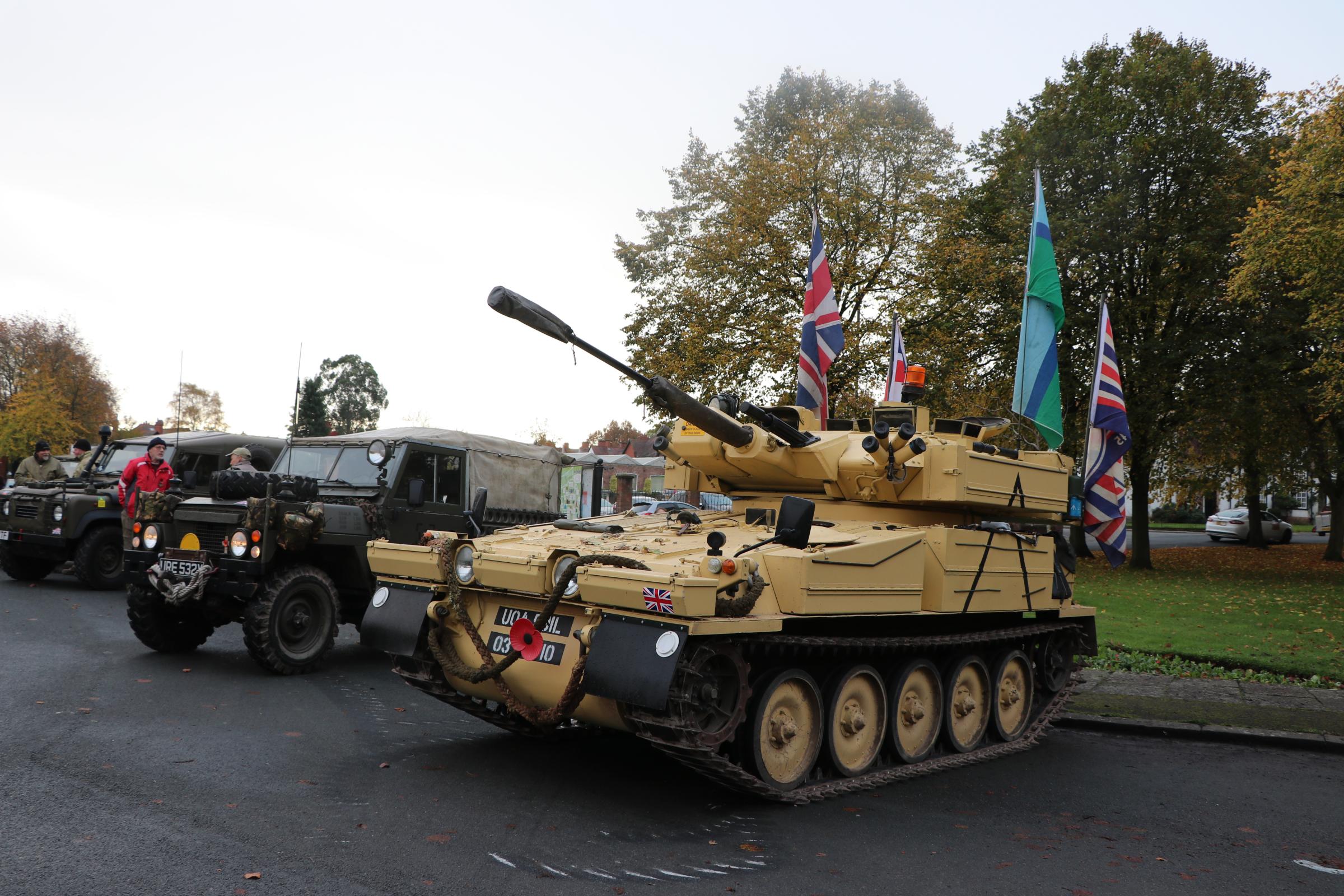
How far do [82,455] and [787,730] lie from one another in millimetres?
14980

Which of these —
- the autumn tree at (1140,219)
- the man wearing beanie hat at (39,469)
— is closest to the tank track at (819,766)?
the man wearing beanie hat at (39,469)

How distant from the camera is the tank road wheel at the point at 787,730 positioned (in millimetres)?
5956

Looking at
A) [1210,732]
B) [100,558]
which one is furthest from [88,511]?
[1210,732]

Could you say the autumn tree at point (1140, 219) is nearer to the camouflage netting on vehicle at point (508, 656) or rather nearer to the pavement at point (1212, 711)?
the pavement at point (1212, 711)

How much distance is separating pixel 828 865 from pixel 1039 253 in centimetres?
853

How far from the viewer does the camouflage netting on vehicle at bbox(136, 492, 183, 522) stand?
30.8 ft

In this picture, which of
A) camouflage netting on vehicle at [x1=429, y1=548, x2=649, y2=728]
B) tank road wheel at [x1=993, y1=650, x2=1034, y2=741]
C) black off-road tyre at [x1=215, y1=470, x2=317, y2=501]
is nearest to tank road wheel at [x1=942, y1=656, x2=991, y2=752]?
tank road wheel at [x1=993, y1=650, x2=1034, y2=741]

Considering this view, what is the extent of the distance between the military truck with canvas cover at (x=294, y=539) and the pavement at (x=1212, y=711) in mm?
5915

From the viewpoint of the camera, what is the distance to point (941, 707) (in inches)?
300

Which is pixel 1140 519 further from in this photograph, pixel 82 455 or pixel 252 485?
pixel 82 455

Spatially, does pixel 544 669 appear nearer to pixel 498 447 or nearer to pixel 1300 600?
pixel 498 447

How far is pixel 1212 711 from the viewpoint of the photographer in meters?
9.36

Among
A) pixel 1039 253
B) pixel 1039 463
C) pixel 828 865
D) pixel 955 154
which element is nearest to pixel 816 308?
pixel 1039 253

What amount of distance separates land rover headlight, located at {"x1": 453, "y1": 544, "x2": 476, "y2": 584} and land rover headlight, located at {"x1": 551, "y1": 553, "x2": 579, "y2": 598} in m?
0.69
